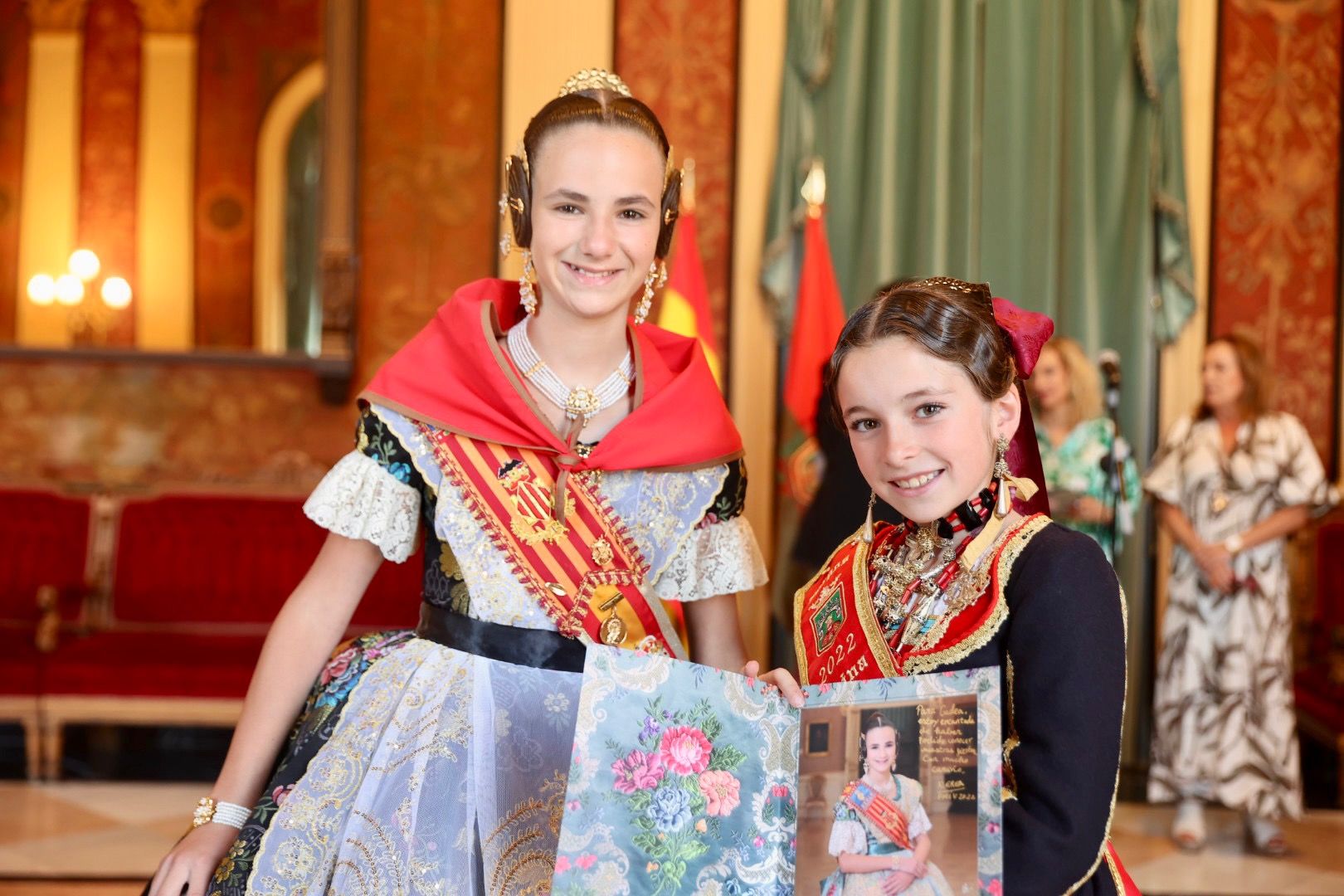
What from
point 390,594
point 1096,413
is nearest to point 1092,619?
point 1096,413

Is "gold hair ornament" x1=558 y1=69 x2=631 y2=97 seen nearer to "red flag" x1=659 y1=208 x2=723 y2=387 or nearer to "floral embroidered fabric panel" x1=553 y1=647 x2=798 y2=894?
"floral embroidered fabric panel" x1=553 y1=647 x2=798 y2=894

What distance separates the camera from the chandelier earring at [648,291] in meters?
1.90

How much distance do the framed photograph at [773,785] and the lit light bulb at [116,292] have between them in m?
4.97

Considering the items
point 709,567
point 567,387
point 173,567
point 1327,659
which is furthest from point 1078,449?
point 173,567

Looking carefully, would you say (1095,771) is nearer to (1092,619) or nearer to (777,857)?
(1092,619)

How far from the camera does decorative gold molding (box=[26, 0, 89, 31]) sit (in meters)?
5.68

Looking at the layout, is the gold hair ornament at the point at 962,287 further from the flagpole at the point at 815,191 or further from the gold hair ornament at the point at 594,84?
the flagpole at the point at 815,191

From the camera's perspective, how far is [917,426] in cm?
145

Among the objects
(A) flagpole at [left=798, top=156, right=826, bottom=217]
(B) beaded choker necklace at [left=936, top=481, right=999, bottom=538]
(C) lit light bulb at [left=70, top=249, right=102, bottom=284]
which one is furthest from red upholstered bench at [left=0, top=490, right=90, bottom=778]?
(B) beaded choker necklace at [left=936, top=481, right=999, bottom=538]

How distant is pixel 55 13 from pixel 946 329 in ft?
17.7

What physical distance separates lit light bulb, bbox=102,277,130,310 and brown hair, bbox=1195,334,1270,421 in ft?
14.2

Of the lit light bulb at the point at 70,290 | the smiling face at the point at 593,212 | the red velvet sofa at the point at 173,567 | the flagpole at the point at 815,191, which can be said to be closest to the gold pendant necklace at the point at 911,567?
the smiling face at the point at 593,212

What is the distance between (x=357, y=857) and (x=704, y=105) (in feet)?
15.1

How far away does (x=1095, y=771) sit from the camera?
1310 millimetres
